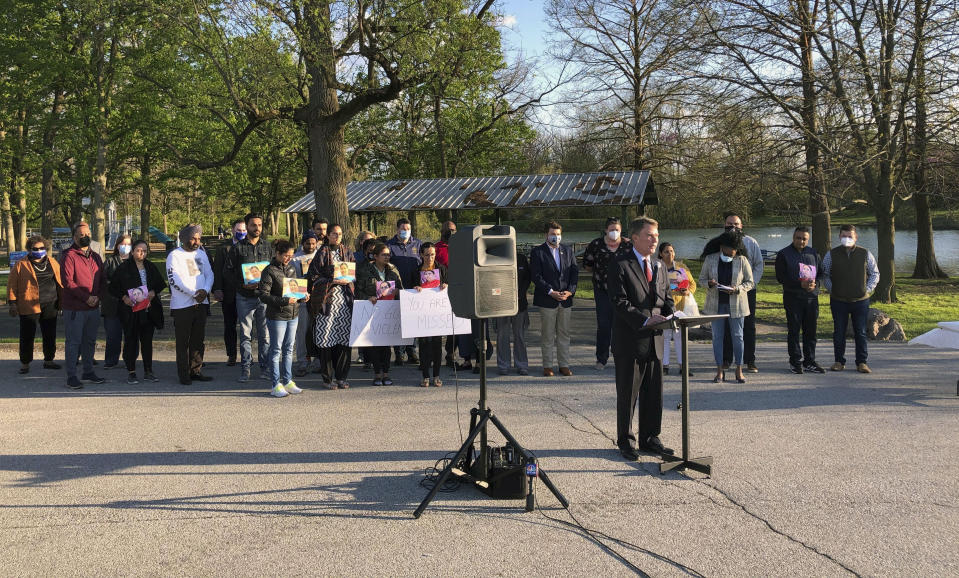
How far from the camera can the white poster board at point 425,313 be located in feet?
31.4

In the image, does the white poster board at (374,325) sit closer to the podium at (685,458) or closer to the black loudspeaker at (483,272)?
the black loudspeaker at (483,272)

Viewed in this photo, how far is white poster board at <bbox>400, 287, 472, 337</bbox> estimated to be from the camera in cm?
957

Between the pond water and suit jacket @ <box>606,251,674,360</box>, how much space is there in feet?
94.1

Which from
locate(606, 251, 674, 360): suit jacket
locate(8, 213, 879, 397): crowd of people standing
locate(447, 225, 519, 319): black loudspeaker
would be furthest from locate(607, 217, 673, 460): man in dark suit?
locate(8, 213, 879, 397): crowd of people standing

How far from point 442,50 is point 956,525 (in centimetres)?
1231

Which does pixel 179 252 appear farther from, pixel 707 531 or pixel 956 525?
pixel 956 525

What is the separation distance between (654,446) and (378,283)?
15.3ft

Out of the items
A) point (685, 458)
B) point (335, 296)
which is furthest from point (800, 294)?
point (335, 296)

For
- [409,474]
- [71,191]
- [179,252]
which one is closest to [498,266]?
[409,474]

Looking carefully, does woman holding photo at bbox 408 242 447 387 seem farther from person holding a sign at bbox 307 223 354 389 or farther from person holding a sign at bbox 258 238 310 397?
person holding a sign at bbox 258 238 310 397

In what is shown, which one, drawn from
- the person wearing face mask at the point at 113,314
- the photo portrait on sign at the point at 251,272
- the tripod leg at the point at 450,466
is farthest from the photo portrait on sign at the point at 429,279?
the tripod leg at the point at 450,466

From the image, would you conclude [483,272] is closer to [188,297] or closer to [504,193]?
[188,297]

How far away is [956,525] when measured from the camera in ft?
15.5

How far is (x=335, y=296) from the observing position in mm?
9469
